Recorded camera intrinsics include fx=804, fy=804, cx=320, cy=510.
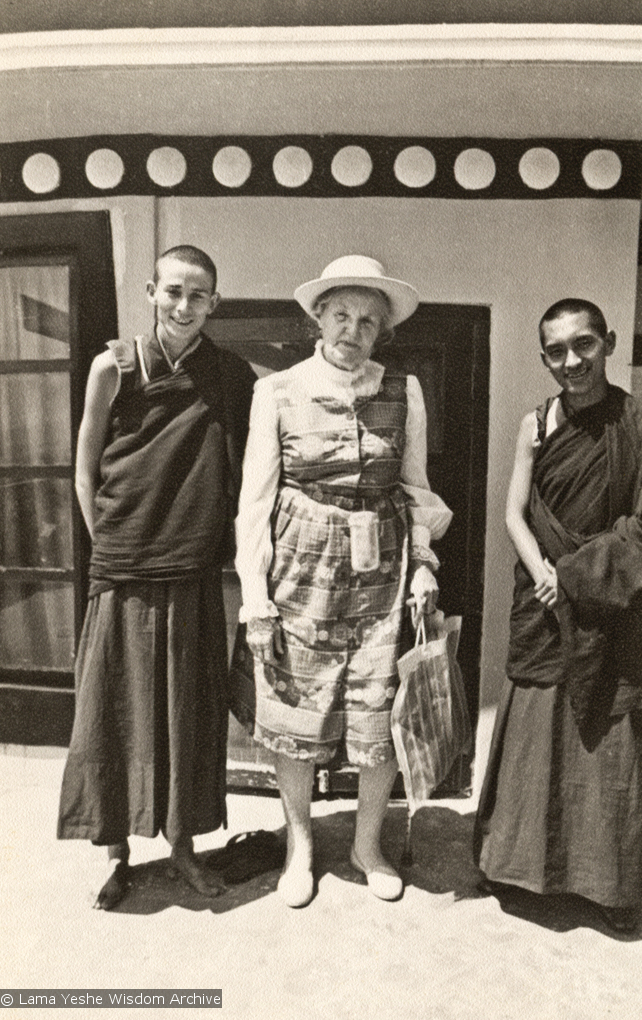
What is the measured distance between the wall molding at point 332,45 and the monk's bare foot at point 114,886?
2252 millimetres

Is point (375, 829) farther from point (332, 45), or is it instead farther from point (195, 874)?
point (332, 45)

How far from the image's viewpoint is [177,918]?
2.22 m

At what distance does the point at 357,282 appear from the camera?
2.12 metres

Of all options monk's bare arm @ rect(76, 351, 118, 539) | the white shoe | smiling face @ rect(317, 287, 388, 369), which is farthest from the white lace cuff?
the white shoe

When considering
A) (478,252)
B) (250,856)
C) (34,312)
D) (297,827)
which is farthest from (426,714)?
(34,312)

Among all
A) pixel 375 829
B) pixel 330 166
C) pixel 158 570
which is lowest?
pixel 375 829

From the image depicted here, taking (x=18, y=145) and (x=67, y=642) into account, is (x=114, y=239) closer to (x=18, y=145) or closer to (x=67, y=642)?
(x=18, y=145)

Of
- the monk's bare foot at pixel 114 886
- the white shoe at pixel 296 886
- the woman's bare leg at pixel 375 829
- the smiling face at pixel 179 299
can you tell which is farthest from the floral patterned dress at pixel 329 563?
the monk's bare foot at pixel 114 886

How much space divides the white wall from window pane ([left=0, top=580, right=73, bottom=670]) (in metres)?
1.29

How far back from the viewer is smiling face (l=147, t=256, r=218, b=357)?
211 cm

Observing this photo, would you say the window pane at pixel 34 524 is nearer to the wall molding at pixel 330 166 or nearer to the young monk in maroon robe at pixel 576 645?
the wall molding at pixel 330 166

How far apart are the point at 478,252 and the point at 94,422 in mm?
1345

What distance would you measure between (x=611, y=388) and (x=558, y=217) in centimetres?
73

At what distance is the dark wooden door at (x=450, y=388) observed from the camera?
8.73 feet
